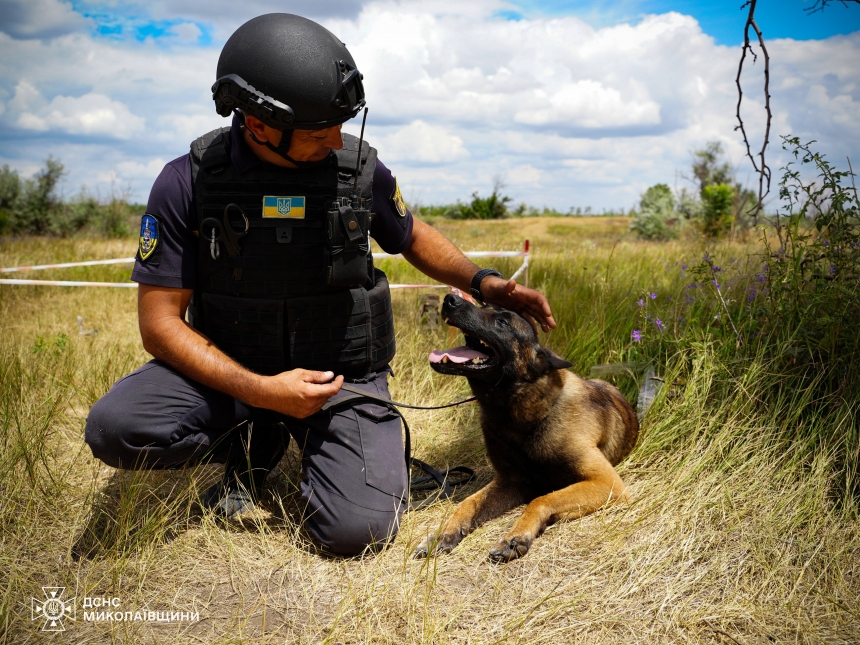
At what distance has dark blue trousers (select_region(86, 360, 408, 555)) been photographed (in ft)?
8.89

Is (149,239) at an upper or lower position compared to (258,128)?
lower

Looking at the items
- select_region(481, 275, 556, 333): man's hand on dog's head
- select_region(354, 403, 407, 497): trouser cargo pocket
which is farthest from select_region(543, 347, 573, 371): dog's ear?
select_region(354, 403, 407, 497): trouser cargo pocket

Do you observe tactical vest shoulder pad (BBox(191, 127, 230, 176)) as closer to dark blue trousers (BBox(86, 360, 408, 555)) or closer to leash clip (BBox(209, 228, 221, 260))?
leash clip (BBox(209, 228, 221, 260))

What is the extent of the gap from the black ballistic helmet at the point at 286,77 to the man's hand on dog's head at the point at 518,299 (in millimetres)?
1114

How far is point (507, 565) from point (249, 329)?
1632mm

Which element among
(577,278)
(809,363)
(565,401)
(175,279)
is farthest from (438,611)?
(577,278)

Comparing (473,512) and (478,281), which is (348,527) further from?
(478,281)

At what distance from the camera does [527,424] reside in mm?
3125

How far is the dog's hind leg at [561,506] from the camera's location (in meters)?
2.66

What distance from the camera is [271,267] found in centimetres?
295

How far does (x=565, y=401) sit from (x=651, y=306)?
163 cm

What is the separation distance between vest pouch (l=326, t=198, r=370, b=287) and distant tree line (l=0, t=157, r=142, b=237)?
13328 mm

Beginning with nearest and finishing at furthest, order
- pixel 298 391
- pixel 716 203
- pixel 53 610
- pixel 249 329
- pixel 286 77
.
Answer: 1. pixel 53 610
2. pixel 298 391
3. pixel 286 77
4. pixel 249 329
5. pixel 716 203

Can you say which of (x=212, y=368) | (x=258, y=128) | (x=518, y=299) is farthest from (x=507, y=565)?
(x=258, y=128)
